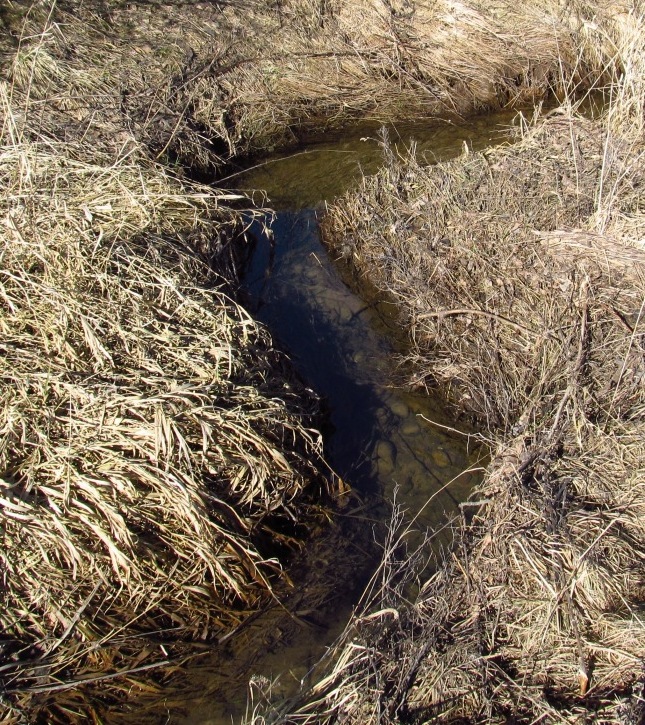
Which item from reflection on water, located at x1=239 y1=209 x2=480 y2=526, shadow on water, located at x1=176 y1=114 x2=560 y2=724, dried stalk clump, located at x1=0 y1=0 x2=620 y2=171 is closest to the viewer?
shadow on water, located at x1=176 y1=114 x2=560 y2=724

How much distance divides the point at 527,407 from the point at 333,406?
125 cm

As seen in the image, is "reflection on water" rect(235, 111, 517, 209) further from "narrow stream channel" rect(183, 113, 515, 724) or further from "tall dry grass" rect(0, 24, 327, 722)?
"tall dry grass" rect(0, 24, 327, 722)

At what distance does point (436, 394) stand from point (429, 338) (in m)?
0.44

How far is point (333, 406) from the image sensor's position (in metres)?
→ 5.02

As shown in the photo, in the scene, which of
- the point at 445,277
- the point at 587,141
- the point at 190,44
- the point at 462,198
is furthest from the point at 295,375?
the point at 190,44

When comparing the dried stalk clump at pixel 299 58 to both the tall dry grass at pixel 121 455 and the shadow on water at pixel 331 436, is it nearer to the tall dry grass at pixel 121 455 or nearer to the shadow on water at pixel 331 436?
the shadow on water at pixel 331 436

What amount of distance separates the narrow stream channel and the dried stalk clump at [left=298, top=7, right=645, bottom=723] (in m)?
0.21

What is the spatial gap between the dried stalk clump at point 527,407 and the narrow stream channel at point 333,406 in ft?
0.70

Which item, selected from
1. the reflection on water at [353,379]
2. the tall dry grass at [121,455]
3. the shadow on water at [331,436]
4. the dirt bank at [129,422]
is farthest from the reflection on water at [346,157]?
the tall dry grass at [121,455]

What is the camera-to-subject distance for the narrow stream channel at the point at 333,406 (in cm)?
368

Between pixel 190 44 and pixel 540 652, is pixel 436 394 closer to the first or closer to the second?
pixel 540 652

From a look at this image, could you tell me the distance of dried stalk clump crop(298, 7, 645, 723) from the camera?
3.10 metres

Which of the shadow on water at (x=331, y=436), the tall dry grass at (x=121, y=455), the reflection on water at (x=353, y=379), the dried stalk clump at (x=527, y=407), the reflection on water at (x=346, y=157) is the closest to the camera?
the dried stalk clump at (x=527, y=407)

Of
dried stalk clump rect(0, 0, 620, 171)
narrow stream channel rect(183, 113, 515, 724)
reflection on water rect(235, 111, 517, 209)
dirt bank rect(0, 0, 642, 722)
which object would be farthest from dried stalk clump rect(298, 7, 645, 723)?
dried stalk clump rect(0, 0, 620, 171)
